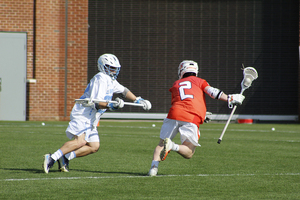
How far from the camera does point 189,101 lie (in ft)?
22.2

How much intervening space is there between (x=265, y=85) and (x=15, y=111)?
11729 mm

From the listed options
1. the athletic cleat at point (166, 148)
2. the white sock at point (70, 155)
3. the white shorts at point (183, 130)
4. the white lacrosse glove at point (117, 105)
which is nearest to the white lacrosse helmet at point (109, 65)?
the white lacrosse glove at point (117, 105)

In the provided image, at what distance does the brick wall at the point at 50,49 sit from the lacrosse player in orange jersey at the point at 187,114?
48.4 ft

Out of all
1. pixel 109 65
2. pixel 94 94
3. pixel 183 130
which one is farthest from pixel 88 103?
pixel 183 130

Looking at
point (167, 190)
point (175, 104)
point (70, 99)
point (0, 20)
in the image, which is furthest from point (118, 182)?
point (0, 20)

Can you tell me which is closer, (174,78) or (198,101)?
(198,101)

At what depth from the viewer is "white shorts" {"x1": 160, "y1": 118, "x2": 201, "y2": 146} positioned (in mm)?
6664

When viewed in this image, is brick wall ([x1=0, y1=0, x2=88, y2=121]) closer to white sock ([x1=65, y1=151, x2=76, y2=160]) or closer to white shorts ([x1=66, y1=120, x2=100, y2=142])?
white sock ([x1=65, y1=151, x2=76, y2=160])

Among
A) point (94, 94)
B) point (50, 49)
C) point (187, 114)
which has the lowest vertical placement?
point (187, 114)

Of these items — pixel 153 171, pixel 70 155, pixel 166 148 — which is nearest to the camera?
pixel 166 148

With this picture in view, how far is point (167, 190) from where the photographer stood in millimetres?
5551

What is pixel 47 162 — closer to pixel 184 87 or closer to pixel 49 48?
pixel 184 87

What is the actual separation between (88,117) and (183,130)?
1498mm

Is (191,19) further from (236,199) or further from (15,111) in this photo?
(236,199)
